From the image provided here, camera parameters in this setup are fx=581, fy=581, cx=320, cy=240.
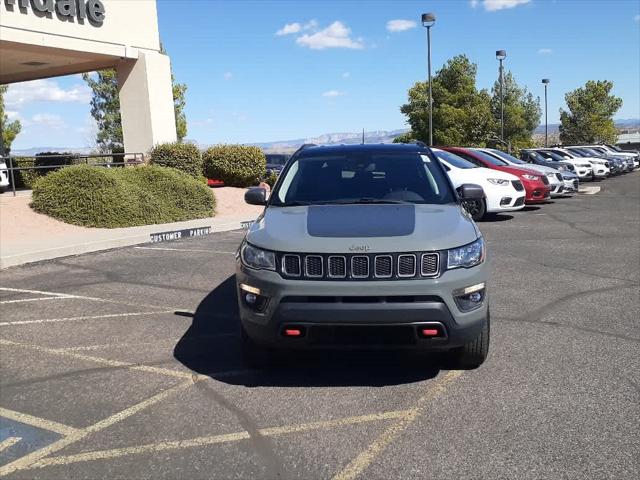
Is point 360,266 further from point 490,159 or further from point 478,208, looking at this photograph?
point 490,159

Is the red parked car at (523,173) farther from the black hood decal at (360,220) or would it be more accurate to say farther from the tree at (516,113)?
the tree at (516,113)

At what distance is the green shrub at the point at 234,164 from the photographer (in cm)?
1880

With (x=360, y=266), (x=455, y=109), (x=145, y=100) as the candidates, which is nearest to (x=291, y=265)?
(x=360, y=266)

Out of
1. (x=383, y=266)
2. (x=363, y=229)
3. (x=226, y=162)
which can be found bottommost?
(x=383, y=266)

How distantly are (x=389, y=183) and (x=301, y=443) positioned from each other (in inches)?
94.6

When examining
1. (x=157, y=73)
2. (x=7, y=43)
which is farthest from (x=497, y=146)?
(x=7, y=43)

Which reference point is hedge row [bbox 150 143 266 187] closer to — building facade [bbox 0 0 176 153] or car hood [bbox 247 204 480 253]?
building facade [bbox 0 0 176 153]

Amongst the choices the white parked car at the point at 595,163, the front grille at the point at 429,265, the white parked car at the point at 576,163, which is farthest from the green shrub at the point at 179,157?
the white parked car at the point at 595,163

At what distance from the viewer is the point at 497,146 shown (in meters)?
43.4

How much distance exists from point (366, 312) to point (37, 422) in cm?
217

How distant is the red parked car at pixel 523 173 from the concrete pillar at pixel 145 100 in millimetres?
9782

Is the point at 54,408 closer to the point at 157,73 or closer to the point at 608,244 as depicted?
the point at 608,244

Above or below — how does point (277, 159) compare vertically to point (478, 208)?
above

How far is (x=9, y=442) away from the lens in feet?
11.1
